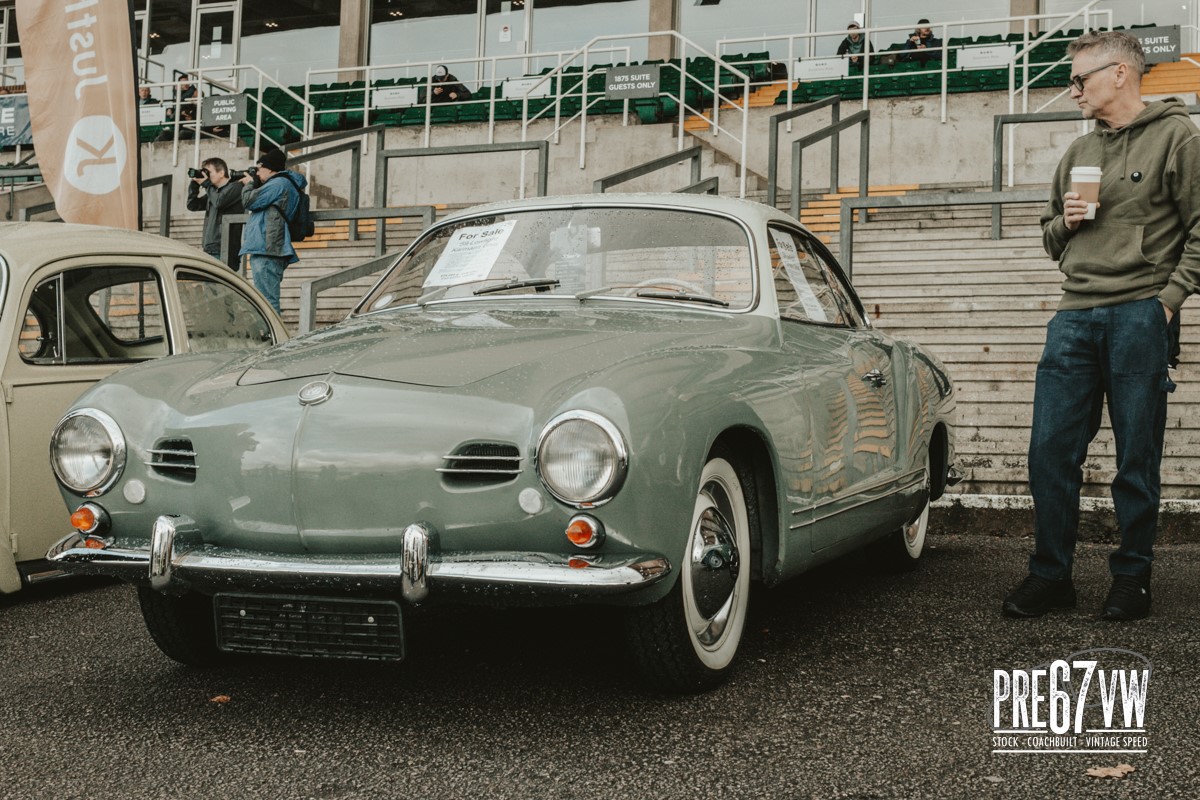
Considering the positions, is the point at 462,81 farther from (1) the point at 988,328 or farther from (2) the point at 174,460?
(2) the point at 174,460

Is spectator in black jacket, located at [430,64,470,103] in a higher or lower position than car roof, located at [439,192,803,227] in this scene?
higher

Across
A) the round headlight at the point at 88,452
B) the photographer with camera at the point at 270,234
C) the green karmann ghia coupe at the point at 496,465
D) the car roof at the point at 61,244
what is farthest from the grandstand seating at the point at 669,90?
the round headlight at the point at 88,452

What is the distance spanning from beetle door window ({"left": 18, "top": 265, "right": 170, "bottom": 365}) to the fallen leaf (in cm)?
392

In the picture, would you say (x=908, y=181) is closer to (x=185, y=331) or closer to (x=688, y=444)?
(x=185, y=331)

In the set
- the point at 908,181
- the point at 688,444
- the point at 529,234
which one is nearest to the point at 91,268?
the point at 529,234

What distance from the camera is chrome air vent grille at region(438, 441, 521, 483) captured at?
296 centimetres

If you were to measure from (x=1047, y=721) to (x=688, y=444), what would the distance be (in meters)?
1.14

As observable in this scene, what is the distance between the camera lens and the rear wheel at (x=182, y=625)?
12.0ft

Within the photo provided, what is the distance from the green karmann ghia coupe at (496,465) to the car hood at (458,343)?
0.01 meters

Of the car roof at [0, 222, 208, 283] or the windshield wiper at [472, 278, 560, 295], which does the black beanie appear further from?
the windshield wiper at [472, 278, 560, 295]

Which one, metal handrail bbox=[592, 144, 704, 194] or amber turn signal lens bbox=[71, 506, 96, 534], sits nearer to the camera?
amber turn signal lens bbox=[71, 506, 96, 534]

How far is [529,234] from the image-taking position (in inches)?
171

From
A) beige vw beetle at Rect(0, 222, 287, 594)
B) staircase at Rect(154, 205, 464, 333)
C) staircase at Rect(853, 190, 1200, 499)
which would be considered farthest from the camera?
staircase at Rect(154, 205, 464, 333)

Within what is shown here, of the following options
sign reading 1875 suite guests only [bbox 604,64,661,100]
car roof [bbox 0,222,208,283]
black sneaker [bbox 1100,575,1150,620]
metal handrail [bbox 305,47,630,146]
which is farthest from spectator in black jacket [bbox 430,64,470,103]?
black sneaker [bbox 1100,575,1150,620]
